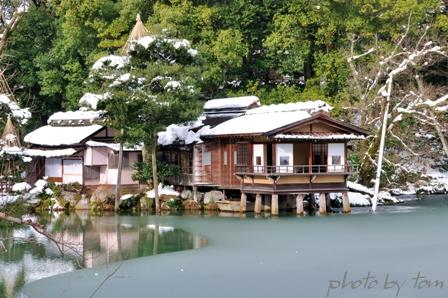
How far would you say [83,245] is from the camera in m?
18.7

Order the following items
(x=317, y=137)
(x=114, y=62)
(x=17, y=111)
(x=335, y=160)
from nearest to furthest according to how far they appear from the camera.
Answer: (x=17, y=111)
(x=317, y=137)
(x=335, y=160)
(x=114, y=62)

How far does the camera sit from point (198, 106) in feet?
87.8

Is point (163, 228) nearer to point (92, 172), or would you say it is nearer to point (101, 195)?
point (101, 195)

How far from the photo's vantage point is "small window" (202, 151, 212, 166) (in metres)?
28.4

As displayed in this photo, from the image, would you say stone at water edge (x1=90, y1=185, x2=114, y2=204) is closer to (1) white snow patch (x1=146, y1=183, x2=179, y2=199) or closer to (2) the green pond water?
(1) white snow patch (x1=146, y1=183, x2=179, y2=199)

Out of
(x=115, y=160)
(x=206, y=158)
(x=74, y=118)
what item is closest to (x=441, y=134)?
(x=206, y=158)

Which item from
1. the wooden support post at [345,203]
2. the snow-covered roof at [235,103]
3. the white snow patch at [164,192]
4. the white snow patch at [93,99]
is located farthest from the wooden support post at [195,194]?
the wooden support post at [345,203]

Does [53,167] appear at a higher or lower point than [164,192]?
higher

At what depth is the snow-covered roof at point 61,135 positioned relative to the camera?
31734 mm

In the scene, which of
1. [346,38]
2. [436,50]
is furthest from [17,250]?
[346,38]

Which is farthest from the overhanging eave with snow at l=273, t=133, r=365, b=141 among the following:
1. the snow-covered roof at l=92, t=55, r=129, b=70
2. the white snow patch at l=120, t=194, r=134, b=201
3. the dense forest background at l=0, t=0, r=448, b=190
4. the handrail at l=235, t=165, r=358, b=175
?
the white snow patch at l=120, t=194, r=134, b=201

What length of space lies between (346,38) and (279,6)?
4.14 metres

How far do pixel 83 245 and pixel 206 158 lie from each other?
10625 millimetres

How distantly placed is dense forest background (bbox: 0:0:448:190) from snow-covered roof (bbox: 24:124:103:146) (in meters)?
2.35
